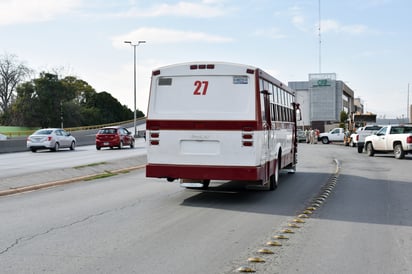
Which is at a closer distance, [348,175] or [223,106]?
[223,106]

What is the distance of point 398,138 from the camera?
88.7ft

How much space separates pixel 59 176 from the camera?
15.2 metres

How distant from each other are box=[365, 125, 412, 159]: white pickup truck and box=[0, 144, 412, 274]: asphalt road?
13.7 metres

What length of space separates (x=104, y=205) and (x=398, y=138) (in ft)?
66.3

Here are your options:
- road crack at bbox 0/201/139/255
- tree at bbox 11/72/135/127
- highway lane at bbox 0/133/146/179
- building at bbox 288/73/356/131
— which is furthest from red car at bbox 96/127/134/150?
building at bbox 288/73/356/131

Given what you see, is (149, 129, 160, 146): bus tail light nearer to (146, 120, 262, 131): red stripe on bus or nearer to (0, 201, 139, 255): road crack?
(146, 120, 262, 131): red stripe on bus

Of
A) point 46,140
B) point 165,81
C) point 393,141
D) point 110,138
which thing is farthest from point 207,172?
point 110,138

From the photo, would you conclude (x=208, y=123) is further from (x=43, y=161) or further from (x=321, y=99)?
(x=321, y=99)

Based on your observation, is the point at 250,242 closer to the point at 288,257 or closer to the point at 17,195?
the point at 288,257

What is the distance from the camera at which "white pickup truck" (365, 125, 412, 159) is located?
86.9ft

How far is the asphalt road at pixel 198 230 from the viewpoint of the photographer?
626 cm

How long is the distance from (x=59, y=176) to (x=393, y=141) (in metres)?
18.5

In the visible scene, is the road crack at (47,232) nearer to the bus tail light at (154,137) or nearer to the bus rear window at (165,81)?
the bus tail light at (154,137)

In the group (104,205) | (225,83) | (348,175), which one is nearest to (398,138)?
(348,175)
